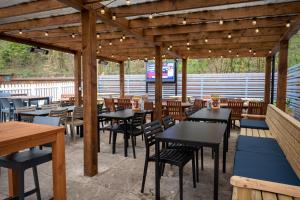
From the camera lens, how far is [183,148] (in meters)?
3.15

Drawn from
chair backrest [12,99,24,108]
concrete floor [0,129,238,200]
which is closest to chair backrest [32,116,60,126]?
concrete floor [0,129,238,200]

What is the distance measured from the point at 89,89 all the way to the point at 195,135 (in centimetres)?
169

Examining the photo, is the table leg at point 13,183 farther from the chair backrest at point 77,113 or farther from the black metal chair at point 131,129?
the chair backrest at point 77,113

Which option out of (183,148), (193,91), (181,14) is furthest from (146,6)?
(193,91)

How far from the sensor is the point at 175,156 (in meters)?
2.84

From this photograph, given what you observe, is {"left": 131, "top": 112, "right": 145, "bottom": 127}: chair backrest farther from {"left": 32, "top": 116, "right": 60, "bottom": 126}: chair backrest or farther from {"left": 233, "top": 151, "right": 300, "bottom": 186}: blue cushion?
{"left": 233, "top": 151, "right": 300, "bottom": 186}: blue cushion

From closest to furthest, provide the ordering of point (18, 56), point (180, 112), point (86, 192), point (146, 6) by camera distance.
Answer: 1. point (86, 192)
2. point (146, 6)
3. point (180, 112)
4. point (18, 56)

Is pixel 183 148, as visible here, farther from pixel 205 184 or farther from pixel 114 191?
pixel 114 191

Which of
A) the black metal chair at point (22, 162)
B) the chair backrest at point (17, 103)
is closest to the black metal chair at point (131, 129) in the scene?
the black metal chair at point (22, 162)

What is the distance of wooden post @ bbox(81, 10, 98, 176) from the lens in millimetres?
3492

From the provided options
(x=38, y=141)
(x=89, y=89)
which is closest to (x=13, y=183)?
(x=38, y=141)

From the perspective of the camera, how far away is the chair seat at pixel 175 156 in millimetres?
2677

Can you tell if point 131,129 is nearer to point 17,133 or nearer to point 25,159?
point 25,159

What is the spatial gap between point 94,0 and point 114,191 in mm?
2596
